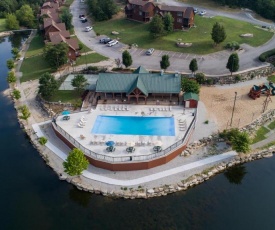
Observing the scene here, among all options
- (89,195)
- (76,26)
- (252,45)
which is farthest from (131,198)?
Answer: (76,26)

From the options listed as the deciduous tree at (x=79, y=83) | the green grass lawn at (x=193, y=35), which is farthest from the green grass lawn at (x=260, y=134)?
the deciduous tree at (x=79, y=83)

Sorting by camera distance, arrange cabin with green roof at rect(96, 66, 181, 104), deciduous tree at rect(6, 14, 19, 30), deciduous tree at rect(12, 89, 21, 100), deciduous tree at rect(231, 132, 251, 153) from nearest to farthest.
→ deciduous tree at rect(231, 132, 251, 153) < cabin with green roof at rect(96, 66, 181, 104) < deciduous tree at rect(12, 89, 21, 100) < deciduous tree at rect(6, 14, 19, 30)

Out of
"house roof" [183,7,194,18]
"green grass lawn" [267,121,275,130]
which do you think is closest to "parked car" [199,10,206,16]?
"house roof" [183,7,194,18]

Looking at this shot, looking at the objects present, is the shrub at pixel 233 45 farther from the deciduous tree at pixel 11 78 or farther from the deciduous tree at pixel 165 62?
the deciduous tree at pixel 11 78

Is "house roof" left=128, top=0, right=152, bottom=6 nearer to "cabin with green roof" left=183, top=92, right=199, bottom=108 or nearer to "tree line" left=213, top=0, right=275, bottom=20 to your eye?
"tree line" left=213, top=0, right=275, bottom=20

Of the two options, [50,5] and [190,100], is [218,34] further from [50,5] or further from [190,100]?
[50,5]

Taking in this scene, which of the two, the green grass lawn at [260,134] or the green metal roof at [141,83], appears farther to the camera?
the green metal roof at [141,83]
